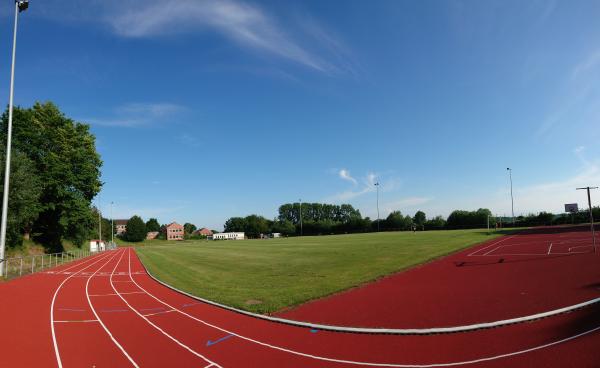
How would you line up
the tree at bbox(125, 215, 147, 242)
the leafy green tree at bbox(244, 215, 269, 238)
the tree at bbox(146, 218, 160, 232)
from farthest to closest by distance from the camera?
the tree at bbox(146, 218, 160, 232) < the leafy green tree at bbox(244, 215, 269, 238) < the tree at bbox(125, 215, 147, 242)

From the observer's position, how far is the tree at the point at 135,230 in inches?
5207

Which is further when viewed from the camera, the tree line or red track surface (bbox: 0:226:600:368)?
the tree line

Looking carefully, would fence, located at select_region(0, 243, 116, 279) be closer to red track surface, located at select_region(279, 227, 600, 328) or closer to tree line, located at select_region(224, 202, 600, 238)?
red track surface, located at select_region(279, 227, 600, 328)

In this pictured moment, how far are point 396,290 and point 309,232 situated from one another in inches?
4585

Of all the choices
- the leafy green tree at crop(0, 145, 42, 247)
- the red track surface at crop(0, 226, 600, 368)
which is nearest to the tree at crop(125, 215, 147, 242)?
the leafy green tree at crop(0, 145, 42, 247)

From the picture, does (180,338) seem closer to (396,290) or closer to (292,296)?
(292,296)

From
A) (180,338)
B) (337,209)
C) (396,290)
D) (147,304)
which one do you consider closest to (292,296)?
(396,290)

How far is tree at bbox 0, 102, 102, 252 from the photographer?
42281 millimetres

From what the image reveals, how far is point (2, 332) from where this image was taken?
11562mm

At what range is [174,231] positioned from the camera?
17550cm

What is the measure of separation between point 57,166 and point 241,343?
44.2 meters

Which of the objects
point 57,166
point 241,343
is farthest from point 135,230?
point 241,343

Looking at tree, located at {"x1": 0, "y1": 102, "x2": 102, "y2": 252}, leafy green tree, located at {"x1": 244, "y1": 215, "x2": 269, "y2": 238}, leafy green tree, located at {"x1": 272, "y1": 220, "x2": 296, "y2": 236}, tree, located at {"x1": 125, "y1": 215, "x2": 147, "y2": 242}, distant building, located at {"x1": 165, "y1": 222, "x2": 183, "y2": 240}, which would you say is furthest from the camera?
distant building, located at {"x1": 165, "y1": 222, "x2": 183, "y2": 240}

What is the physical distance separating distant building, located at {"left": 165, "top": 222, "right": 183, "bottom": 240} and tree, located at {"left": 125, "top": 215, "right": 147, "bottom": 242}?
3831cm
